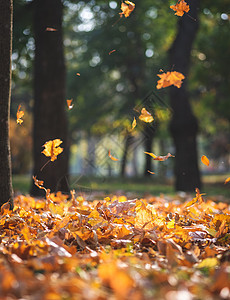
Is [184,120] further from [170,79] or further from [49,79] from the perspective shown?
[170,79]

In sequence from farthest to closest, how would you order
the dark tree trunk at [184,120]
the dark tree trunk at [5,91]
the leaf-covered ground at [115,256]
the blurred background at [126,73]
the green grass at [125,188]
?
the blurred background at [126,73] < the dark tree trunk at [184,120] < the green grass at [125,188] < the dark tree trunk at [5,91] < the leaf-covered ground at [115,256]

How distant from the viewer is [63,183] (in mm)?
→ 6484

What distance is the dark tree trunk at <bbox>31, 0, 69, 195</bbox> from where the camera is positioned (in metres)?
6.74

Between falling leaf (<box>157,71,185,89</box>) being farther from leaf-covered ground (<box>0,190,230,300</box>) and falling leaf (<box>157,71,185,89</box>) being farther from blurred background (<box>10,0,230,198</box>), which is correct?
blurred background (<box>10,0,230,198</box>)

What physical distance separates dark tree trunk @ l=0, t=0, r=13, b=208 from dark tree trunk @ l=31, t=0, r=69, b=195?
3.79 meters

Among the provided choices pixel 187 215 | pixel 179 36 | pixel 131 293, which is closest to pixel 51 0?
pixel 179 36

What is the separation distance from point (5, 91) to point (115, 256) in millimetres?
1677

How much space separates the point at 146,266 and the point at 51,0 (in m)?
6.20

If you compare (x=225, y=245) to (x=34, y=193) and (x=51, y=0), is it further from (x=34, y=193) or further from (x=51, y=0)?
(x=51, y=0)

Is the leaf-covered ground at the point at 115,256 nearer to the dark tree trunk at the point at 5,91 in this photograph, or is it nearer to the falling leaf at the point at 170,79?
the dark tree trunk at the point at 5,91

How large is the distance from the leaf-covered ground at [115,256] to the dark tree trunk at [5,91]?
0.30 metres

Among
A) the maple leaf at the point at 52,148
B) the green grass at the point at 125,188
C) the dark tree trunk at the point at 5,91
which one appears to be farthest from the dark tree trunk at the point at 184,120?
the dark tree trunk at the point at 5,91

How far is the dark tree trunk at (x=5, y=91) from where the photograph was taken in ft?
9.22

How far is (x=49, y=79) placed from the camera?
22.5 ft
